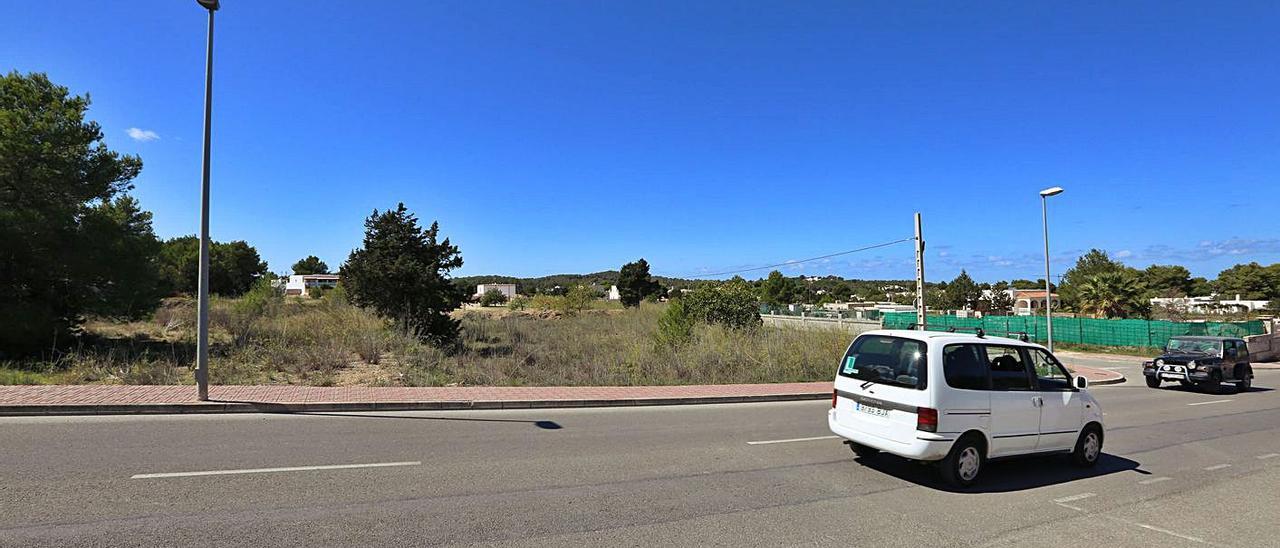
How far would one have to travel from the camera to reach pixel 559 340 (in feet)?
85.2

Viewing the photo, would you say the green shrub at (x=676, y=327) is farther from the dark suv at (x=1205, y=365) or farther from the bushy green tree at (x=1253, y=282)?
the bushy green tree at (x=1253, y=282)

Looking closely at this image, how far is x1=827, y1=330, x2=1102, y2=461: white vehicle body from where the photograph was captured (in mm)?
6406

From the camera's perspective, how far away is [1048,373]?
7.51 meters

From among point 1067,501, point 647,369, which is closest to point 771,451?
point 1067,501

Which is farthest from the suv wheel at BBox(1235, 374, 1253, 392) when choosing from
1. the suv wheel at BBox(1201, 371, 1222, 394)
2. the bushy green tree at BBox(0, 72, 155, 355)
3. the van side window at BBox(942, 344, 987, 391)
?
the bushy green tree at BBox(0, 72, 155, 355)

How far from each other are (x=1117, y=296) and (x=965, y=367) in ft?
162

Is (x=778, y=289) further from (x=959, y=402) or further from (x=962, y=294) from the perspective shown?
(x=959, y=402)

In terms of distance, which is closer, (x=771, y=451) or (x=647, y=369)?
(x=771, y=451)

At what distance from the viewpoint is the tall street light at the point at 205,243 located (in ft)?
34.3

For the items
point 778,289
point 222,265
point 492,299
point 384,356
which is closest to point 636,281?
point 492,299

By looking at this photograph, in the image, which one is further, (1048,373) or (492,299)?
(492,299)

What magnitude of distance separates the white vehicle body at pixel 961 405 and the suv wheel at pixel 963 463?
3.7 inches

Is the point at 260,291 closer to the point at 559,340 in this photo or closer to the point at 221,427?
the point at 559,340

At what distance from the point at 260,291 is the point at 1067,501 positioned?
122 feet
